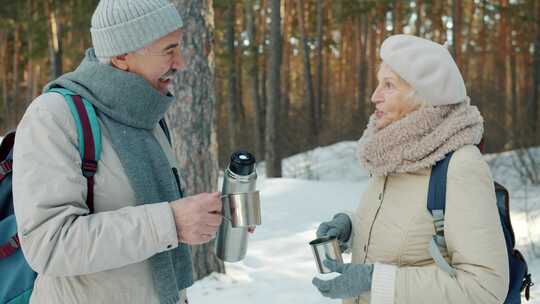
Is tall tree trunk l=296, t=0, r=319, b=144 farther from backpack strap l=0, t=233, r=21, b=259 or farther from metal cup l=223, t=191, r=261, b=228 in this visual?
backpack strap l=0, t=233, r=21, b=259

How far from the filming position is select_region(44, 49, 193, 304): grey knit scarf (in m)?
1.78

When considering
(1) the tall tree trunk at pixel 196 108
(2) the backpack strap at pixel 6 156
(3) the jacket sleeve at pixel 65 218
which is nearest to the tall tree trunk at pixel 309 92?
(1) the tall tree trunk at pixel 196 108

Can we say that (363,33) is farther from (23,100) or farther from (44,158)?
(44,158)

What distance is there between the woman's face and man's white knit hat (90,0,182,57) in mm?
799

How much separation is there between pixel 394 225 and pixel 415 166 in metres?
0.23

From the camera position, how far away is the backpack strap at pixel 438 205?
1873 millimetres

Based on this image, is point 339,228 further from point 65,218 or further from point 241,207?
point 65,218

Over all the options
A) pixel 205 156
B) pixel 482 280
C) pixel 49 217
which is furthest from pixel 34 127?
pixel 205 156

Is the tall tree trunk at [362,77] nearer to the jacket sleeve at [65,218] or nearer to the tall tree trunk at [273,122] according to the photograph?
the tall tree trunk at [273,122]

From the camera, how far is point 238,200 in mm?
1886

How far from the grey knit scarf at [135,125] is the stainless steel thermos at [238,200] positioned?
0.20m

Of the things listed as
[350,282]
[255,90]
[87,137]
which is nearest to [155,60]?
[87,137]

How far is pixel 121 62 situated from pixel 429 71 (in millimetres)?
1056

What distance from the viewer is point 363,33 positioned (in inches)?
1110
